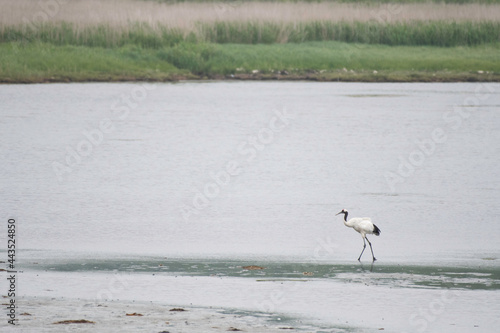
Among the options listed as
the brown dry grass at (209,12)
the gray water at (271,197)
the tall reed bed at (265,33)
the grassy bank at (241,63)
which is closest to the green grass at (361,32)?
the tall reed bed at (265,33)

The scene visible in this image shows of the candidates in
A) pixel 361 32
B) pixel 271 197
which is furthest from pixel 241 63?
pixel 271 197

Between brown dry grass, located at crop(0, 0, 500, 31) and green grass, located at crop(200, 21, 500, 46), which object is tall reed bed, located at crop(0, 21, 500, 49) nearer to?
green grass, located at crop(200, 21, 500, 46)

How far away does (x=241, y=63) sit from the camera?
118ft

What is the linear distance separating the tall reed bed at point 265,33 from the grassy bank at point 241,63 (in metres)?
0.71

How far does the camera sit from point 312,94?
103 feet

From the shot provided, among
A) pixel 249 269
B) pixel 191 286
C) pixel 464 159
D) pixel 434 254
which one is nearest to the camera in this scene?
pixel 191 286

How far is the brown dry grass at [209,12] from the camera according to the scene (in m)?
37.2

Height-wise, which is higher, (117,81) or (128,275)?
(117,81)

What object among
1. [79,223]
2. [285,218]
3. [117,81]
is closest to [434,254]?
[285,218]

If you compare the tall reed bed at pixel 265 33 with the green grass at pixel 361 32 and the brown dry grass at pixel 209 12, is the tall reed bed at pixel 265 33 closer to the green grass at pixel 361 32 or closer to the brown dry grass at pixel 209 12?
the green grass at pixel 361 32

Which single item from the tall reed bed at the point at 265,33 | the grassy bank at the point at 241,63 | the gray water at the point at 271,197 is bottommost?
the gray water at the point at 271,197

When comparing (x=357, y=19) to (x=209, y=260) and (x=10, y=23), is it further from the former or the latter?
(x=209, y=260)

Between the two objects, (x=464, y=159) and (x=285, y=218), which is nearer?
(x=285, y=218)

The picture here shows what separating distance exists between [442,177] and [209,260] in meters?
7.34
